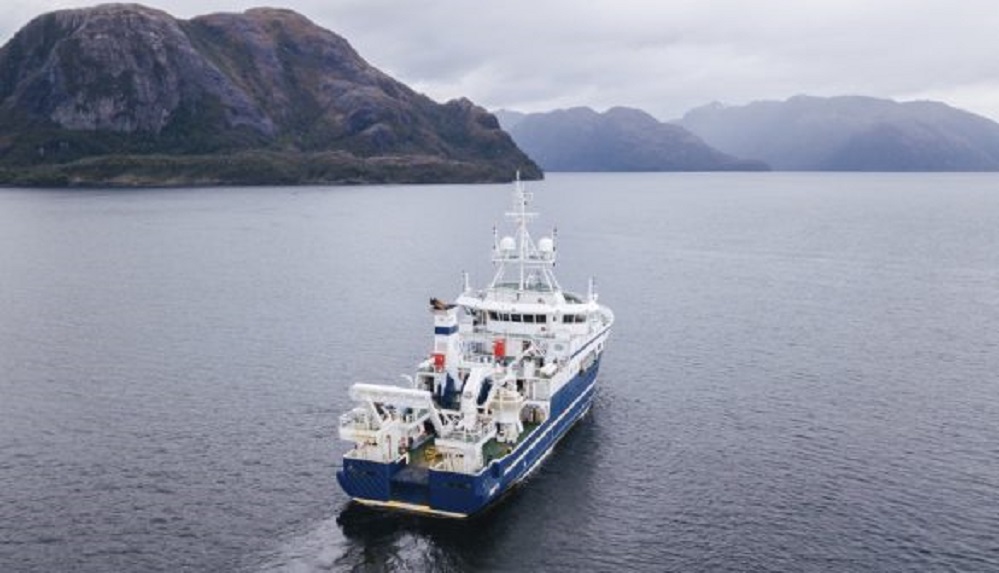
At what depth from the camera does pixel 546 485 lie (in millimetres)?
56219

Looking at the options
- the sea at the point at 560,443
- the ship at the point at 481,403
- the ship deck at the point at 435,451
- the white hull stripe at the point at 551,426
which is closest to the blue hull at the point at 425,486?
the ship at the point at 481,403

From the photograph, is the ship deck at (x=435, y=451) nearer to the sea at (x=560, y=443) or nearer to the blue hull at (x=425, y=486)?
the blue hull at (x=425, y=486)

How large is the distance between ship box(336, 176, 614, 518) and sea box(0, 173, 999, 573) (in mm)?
2040

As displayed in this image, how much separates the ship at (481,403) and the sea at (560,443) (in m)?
2.04

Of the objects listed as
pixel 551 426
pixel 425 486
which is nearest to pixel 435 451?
pixel 425 486

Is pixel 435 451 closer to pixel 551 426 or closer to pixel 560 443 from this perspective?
pixel 551 426

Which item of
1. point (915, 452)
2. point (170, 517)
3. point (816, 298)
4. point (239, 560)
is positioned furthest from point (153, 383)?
point (816, 298)

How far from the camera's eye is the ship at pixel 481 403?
161 feet

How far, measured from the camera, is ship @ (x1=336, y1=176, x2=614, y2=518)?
161 feet

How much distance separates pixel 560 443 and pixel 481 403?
10.2 metres

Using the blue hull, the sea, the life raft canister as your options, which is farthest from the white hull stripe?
the life raft canister

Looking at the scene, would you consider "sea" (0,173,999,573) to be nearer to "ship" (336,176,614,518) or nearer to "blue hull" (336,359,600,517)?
"blue hull" (336,359,600,517)

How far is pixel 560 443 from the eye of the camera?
6406 centimetres

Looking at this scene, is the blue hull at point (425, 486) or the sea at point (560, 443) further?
the blue hull at point (425, 486)
